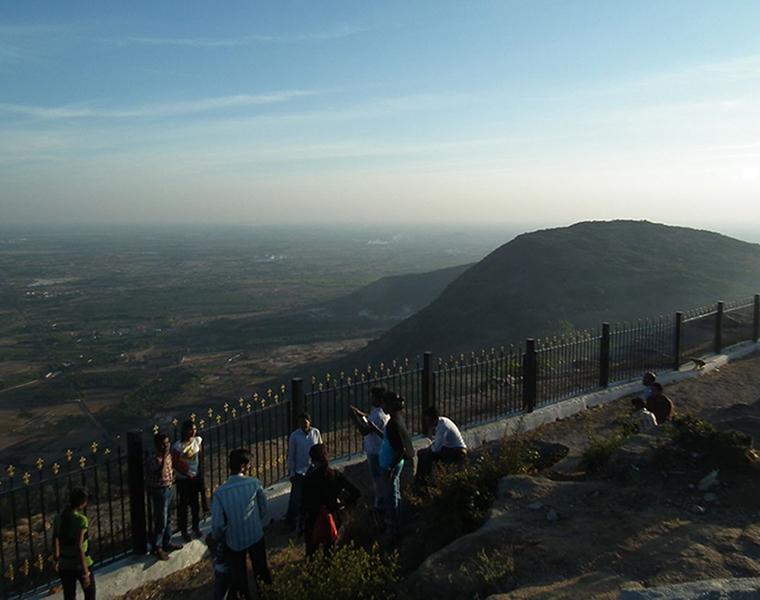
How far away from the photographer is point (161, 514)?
600 centimetres

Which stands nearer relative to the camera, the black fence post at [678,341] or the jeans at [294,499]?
the jeans at [294,499]

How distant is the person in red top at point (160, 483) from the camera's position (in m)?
5.91

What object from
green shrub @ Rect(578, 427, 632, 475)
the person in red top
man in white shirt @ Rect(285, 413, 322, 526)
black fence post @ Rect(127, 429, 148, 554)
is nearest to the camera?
the person in red top

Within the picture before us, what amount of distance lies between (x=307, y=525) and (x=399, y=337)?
30.4 m

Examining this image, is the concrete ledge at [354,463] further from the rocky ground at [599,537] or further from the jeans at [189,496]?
the jeans at [189,496]

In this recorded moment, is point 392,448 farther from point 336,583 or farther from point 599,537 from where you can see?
point 599,537

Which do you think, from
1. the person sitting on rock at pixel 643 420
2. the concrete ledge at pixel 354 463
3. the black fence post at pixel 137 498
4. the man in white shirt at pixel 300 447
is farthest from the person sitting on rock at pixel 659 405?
the black fence post at pixel 137 498

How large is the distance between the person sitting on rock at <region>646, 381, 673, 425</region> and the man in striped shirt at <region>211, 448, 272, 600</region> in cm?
606

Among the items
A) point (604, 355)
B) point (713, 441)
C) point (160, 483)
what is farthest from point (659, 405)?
point (160, 483)

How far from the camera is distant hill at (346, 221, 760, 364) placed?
30578 mm

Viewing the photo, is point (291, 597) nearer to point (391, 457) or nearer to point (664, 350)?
point (391, 457)

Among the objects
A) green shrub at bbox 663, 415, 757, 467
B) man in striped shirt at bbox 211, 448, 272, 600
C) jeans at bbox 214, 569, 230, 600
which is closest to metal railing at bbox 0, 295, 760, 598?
man in striped shirt at bbox 211, 448, 272, 600

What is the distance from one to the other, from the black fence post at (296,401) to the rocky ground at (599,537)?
142cm

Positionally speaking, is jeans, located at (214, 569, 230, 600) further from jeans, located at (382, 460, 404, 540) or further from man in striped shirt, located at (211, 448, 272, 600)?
jeans, located at (382, 460, 404, 540)
